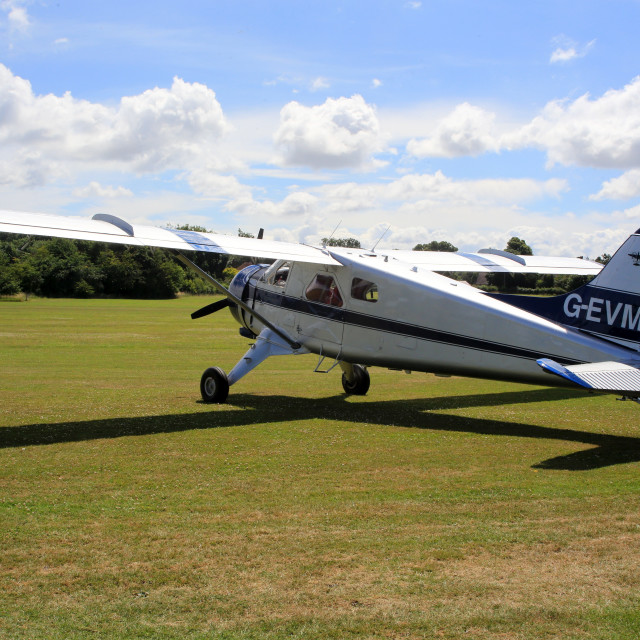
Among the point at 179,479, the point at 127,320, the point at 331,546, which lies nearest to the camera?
the point at 331,546

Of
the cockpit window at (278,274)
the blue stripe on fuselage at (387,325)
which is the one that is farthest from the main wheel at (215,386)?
the cockpit window at (278,274)

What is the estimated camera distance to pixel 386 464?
758cm

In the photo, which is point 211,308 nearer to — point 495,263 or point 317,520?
point 495,263

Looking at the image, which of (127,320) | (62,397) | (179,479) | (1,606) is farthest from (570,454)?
(127,320)

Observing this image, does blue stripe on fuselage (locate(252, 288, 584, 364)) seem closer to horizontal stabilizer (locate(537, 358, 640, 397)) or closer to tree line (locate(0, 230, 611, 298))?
horizontal stabilizer (locate(537, 358, 640, 397))

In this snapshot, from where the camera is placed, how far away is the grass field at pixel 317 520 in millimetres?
3994

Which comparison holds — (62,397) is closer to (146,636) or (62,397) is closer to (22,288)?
(146,636)

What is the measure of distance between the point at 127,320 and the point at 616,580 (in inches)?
1236

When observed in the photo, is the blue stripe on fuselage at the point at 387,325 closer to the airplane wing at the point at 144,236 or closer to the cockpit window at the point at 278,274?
the cockpit window at the point at 278,274

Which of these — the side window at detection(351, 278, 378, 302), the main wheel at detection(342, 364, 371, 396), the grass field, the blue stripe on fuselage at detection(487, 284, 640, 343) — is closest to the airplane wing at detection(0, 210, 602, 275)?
the side window at detection(351, 278, 378, 302)

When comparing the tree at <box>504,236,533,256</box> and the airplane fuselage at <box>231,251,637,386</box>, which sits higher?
the tree at <box>504,236,533,256</box>

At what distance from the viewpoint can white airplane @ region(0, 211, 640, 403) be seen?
28.1 feet

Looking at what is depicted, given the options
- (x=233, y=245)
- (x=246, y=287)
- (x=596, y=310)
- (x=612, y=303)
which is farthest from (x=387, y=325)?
(x=246, y=287)

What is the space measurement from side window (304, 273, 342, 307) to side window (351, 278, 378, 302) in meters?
0.34
